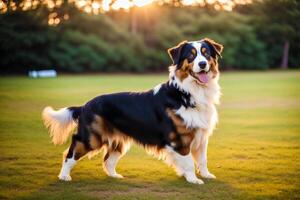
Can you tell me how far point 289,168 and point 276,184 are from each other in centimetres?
122

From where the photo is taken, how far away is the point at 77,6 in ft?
144

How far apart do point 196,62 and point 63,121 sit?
2.66m

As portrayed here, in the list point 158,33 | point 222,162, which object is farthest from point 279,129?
point 158,33

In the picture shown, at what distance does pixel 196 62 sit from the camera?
735 centimetres

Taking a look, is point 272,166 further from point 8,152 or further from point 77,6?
point 77,6

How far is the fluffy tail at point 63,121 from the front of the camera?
318 inches

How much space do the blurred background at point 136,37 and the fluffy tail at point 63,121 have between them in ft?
117

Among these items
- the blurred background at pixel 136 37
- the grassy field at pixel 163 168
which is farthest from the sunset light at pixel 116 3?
the grassy field at pixel 163 168

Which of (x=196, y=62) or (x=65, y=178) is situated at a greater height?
(x=196, y=62)

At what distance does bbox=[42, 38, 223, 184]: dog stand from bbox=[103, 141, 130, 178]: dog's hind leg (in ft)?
0.07

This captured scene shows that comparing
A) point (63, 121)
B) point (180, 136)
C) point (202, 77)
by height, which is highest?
point (202, 77)

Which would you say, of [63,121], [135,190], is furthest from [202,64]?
[63,121]

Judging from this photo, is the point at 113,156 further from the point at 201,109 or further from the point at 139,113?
the point at 201,109

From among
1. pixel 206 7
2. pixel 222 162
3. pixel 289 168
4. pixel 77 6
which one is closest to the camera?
pixel 289 168
